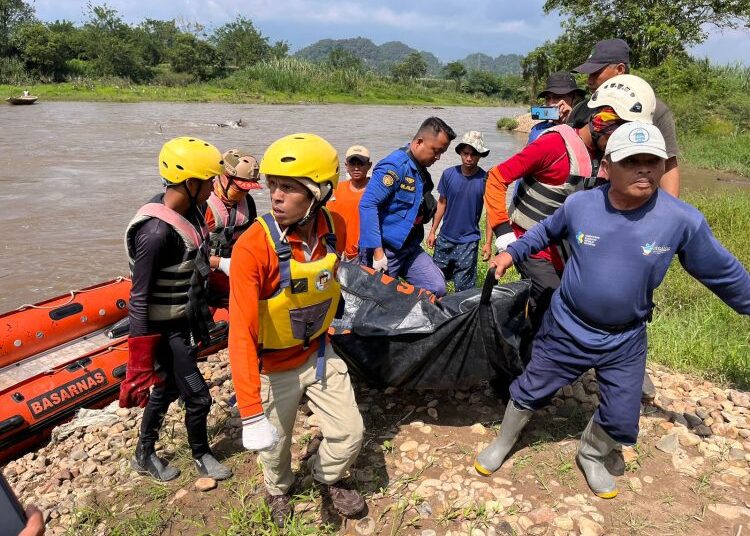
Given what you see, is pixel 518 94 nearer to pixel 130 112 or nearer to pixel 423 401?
pixel 130 112

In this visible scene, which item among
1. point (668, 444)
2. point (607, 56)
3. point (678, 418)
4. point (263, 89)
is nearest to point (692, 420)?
point (678, 418)

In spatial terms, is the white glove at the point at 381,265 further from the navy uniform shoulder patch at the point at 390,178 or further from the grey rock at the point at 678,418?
the grey rock at the point at 678,418

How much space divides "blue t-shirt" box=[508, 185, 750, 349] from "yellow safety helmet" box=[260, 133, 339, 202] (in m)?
1.17

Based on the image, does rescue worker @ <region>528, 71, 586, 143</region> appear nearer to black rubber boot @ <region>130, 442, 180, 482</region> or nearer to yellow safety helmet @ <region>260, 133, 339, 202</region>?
yellow safety helmet @ <region>260, 133, 339, 202</region>

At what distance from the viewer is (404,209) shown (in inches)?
165

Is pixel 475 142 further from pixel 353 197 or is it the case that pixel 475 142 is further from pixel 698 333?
pixel 698 333

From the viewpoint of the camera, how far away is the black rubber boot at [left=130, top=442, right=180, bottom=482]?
307cm

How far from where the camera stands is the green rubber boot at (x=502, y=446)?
A: 9.33ft

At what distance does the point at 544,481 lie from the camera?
2.85 m

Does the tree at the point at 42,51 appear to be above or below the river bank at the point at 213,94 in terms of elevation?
above

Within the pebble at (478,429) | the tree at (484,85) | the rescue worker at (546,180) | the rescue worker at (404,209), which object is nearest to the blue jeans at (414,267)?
the rescue worker at (404,209)

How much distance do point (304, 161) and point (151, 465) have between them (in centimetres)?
208

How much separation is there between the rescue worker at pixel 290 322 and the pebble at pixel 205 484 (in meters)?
0.41

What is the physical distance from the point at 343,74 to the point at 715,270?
180 ft
